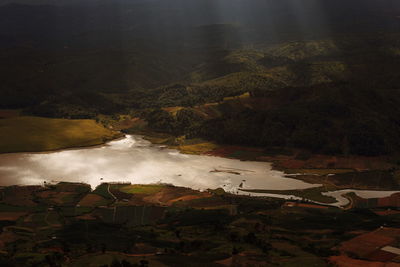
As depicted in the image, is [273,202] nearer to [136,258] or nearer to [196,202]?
[196,202]

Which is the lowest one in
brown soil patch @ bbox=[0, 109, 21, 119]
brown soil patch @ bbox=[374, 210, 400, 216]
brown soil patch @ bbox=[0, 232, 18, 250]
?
brown soil patch @ bbox=[0, 232, 18, 250]

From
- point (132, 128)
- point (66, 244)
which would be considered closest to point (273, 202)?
point (66, 244)

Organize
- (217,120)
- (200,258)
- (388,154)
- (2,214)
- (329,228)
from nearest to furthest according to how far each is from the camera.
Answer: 1. (200,258)
2. (329,228)
3. (2,214)
4. (388,154)
5. (217,120)

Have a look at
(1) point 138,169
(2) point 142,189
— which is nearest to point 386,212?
(2) point 142,189

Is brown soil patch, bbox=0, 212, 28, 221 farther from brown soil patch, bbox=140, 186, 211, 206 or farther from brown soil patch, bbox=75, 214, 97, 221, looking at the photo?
brown soil patch, bbox=140, 186, 211, 206

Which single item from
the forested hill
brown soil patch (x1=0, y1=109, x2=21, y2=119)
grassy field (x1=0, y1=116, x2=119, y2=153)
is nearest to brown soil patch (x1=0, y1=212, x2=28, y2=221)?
grassy field (x1=0, y1=116, x2=119, y2=153)

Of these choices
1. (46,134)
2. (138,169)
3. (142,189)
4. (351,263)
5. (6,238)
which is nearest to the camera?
(351,263)

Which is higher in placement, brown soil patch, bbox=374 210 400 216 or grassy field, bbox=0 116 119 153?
grassy field, bbox=0 116 119 153

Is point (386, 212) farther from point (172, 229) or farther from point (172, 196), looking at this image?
point (172, 196)

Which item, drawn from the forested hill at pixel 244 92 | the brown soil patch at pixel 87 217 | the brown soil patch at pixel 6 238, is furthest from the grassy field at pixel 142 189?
the forested hill at pixel 244 92
